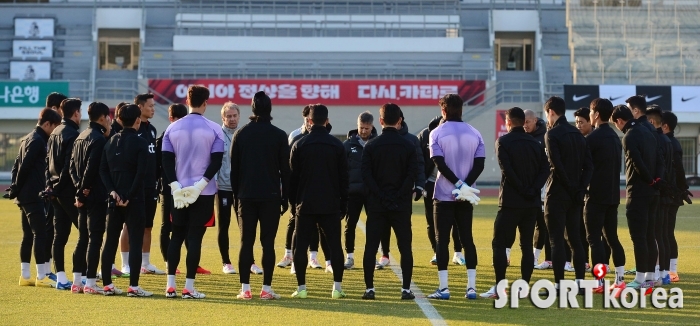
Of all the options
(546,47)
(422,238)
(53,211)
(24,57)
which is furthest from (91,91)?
(53,211)

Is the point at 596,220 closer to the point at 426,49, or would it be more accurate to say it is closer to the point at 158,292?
the point at 158,292

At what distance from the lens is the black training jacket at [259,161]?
9.30 m

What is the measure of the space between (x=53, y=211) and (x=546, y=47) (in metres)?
34.8

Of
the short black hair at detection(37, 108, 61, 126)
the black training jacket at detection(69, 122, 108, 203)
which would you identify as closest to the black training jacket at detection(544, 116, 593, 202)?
the black training jacket at detection(69, 122, 108, 203)

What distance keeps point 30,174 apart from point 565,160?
546cm

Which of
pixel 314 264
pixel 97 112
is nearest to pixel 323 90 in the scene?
pixel 314 264

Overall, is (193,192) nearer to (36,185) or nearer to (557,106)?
(36,185)

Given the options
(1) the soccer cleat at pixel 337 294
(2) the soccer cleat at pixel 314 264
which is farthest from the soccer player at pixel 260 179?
(2) the soccer cleat at pixel 314 264

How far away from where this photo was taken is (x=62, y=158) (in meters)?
10.0

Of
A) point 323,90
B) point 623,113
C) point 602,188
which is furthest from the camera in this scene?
point 323,90

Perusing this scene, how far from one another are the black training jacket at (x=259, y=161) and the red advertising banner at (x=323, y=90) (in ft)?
87.3

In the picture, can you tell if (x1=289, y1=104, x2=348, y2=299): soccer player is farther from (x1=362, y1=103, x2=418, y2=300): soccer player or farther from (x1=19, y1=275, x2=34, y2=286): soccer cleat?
(x1=19, y1=275, x2=34, y2=286): soccer cleat

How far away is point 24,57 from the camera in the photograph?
40.7m

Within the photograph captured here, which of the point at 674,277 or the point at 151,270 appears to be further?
the point at 151,270
